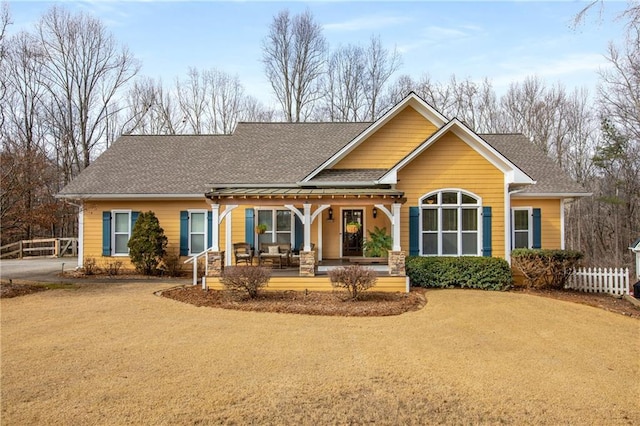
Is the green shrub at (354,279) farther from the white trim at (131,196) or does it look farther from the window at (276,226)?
the white trim at (131,196)

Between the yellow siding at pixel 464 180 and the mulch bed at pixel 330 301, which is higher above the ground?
the yellow siding at pixel 464 180

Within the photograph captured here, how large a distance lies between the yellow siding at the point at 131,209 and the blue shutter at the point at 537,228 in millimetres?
11864

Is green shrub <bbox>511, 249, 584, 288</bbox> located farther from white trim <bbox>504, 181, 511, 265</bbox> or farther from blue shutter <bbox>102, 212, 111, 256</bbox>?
blue shutter <bbox>102, 212, 111, 256</bbox>

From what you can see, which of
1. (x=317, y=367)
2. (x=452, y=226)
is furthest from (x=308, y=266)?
(x=317, y=367)

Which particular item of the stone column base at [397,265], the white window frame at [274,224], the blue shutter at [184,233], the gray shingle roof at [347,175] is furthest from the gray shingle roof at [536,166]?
the blue shutter at [184,233]

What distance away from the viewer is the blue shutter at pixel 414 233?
13.3m

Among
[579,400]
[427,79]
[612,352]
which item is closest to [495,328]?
[612,352]

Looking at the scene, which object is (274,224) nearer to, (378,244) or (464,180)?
(378,244)

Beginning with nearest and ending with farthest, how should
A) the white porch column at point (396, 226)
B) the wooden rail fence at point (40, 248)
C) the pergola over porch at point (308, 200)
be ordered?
the pergola over porch at point (308, 200)
the white porch column at point (396, 226)
the wooden rail fence at point (40, 248)

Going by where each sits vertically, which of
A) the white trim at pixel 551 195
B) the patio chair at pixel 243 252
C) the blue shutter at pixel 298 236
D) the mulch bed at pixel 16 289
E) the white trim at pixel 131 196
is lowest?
the mulch bed at pixel 16 289

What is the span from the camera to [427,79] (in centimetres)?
3419

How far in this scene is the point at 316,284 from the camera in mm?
11891

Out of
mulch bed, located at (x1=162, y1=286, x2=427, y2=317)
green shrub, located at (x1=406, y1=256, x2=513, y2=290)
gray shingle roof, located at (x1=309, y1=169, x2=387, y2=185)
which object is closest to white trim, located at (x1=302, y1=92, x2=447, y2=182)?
gray shingle roof, located at (x1=309, y1=169, x2=387, y2=185)

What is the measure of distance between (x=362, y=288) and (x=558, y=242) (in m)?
8.80
